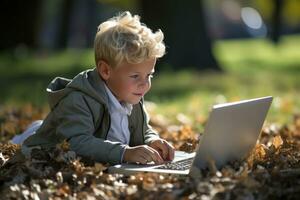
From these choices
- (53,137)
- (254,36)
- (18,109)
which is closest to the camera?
(53,137)

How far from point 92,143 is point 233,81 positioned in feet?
32.4

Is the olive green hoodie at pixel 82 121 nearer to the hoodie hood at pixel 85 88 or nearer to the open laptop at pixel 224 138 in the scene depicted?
the hoodie hood at pixel 85 88

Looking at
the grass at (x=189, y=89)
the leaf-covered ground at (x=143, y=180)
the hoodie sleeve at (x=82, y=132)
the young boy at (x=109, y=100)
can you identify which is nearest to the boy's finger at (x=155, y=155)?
A: the young boy at (x=109, y=100)

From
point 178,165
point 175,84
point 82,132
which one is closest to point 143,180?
point 178,165

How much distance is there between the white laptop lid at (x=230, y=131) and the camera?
4.85 metres

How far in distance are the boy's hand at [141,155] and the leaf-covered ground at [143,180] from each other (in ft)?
0.66

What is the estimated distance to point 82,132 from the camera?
213 inches

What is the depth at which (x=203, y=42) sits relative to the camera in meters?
17.9

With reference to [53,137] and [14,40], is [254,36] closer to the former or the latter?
[14,40]

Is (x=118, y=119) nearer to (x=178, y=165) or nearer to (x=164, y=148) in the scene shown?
(x=164, y=148)

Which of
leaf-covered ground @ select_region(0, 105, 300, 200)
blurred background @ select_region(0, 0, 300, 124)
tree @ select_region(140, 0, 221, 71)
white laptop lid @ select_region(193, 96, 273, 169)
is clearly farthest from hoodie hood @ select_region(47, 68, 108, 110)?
tree @ select_region(140, 0, 221, 71)

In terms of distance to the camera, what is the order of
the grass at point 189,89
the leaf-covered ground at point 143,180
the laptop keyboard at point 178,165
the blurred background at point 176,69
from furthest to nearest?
the blurred background at point 176,69 < the grass at point 189,89 < the laptop keyboard at point 178,165 < the leaf-covered ground at point 143,180

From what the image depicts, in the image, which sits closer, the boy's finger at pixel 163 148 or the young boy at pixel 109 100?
the young boy at pixel 109 100

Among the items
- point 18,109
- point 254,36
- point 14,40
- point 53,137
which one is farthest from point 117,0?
point 53,137
